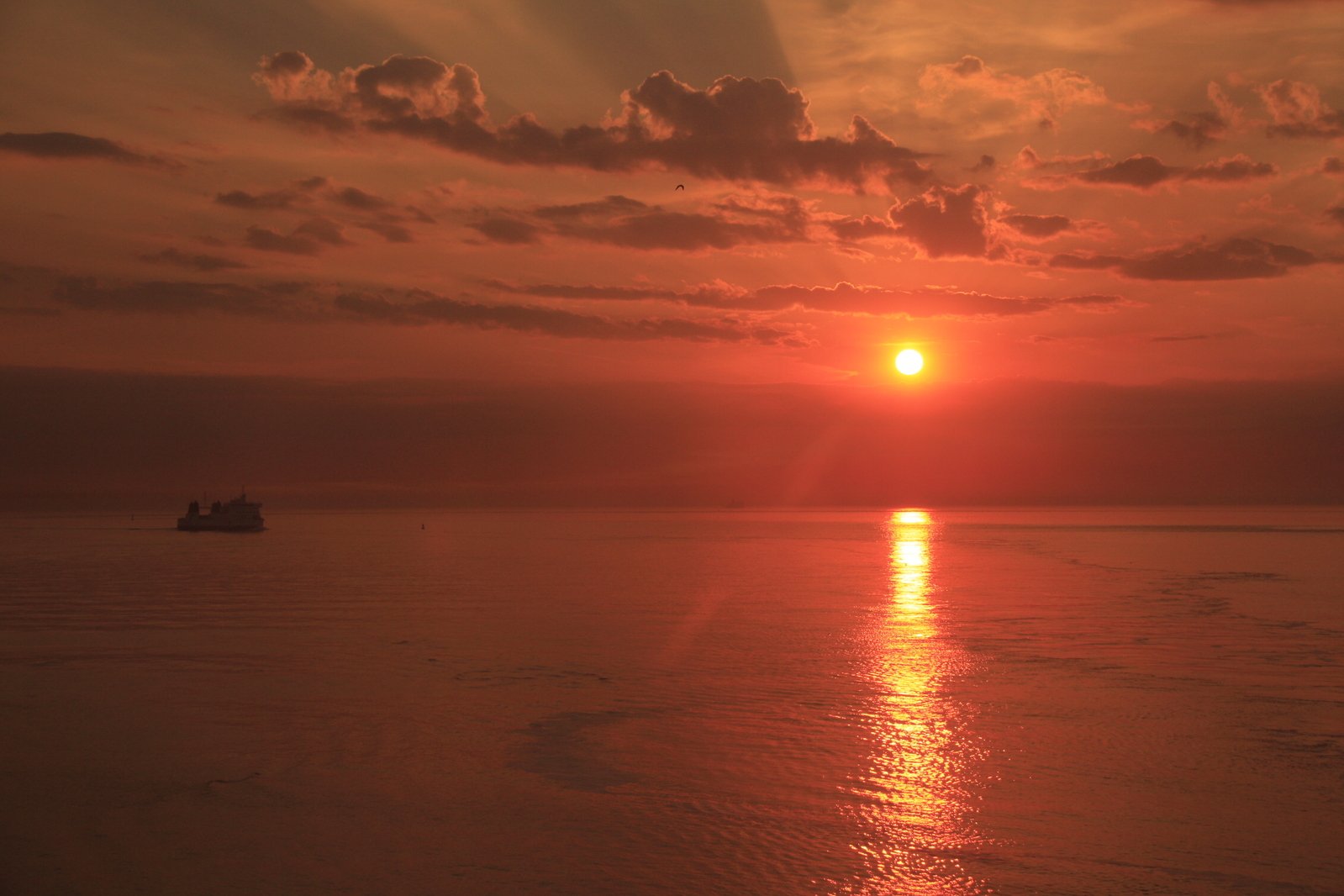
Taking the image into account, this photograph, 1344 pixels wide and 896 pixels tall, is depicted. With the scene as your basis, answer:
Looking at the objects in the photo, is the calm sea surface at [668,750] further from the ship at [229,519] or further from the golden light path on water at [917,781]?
the ship at [229,519]

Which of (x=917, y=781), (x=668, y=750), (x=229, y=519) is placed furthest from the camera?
(x=229, y=519)

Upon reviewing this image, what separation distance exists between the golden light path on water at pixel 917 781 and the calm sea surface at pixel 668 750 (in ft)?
0.21

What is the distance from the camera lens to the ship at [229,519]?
420ft

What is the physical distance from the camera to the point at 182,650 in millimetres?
26438

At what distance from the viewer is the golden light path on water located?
11.3 m

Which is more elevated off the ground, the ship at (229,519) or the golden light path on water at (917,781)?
the golden light path on water at (917,781)

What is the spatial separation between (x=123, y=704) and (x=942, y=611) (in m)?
26.4

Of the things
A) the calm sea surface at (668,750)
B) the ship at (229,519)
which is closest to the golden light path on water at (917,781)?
the calm sea surface at (668,750)

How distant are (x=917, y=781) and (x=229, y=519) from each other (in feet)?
415

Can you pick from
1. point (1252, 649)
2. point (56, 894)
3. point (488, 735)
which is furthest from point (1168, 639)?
point (56, 894)

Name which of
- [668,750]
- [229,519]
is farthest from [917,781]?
[229,519]

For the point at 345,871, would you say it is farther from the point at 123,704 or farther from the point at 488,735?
the point at 123,704

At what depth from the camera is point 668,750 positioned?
1661 cm

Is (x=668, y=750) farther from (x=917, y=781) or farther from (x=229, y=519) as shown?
(x=229, y=519)
